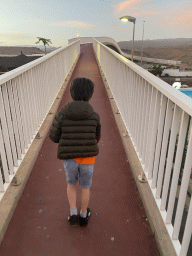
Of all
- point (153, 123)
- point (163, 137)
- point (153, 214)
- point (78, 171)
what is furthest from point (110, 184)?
point (163, 137)

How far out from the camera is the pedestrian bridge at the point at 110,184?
1.65 m

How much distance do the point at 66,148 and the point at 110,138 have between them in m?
2.08

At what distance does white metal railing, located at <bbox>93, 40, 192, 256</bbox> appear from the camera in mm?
1408

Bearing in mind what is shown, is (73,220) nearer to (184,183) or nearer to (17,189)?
(17,189)

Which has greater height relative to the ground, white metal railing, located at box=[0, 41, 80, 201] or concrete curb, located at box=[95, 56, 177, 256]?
white metal railing, located at box=[0, 41, 80, 201]

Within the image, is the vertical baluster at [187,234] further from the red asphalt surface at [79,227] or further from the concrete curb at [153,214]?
the red asphalt surface at [79,227]

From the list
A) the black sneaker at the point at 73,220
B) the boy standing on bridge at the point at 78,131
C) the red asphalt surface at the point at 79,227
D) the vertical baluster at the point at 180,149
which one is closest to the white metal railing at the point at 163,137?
the vertical baluster at the point at 180,149

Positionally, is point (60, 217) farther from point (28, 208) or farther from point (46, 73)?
point (46, 73)

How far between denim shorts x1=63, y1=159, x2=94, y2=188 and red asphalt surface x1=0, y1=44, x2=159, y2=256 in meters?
0.47

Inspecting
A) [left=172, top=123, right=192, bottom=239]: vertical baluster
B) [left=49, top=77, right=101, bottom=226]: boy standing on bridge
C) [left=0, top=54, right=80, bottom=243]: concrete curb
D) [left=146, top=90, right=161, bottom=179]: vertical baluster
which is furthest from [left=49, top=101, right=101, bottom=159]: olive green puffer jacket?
[left=0, top=54, right=80, bottom=243]: concrete curb

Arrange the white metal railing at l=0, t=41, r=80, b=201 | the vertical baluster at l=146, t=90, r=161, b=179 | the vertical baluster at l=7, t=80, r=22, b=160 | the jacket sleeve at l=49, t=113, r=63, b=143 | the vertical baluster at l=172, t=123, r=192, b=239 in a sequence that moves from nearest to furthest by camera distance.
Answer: the vertical baluster at l=172, t=123, r=192, b=239, the jacket sleeve at l=49, t=113, r=63, b=143, the vertical baluster at l=146, t=90, r=161, b=179, the white metal railing at l=0, t=41, r=80, b=201, the vertical baluster at l=7, t=80, r=22, b=160

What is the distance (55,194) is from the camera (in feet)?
8.14

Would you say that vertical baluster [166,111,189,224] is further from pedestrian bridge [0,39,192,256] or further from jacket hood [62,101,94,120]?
jacket hood [62,101,94,120]

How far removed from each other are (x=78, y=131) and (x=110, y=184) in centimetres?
115
